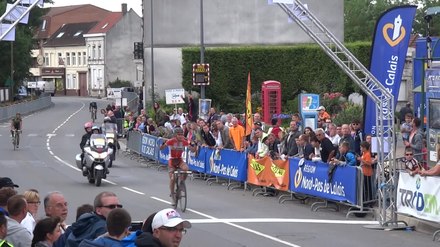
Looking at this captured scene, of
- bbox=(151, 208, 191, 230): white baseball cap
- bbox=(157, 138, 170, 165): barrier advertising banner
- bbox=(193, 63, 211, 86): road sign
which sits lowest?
bbox=(157, 138, 170, 165): barrier advertising banner

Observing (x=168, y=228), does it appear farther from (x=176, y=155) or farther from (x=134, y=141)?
(x=134, y=141)

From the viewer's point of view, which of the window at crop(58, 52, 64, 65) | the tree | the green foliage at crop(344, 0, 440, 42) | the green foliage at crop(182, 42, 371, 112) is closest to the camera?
the green foliage at crop(182, 42, 371, 112)

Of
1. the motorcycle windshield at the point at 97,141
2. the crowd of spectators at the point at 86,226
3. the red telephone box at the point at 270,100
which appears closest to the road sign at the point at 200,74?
the red telephone box at the point at 270,100

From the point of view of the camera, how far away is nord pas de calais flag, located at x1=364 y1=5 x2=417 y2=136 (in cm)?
2064

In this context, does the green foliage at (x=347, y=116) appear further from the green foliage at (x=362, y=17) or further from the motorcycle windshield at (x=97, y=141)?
the green foliage at (x=362, y=17)

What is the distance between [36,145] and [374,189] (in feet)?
96.8

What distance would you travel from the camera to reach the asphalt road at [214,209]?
54.1 feet

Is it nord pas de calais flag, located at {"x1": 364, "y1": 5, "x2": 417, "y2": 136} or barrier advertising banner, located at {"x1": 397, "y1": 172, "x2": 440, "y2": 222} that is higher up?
nord pas de calais flag, located at {"x1": 364, "y1": 5, "x2": 417, "y2": 136}

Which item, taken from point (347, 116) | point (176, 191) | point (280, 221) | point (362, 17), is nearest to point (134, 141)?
point (347, 116)

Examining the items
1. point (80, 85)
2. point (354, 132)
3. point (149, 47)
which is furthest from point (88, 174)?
point (80, 85)

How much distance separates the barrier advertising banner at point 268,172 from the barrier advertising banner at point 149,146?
10927 millimetres

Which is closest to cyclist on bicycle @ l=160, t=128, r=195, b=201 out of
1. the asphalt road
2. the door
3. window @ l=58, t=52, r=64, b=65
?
the asphalt road

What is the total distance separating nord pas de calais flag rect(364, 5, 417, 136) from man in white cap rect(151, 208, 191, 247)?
14.0 m

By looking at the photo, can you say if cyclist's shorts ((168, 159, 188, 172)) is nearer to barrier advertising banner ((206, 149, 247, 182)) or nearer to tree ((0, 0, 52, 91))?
barrier advertising banner ((206, 149, 247, 182))
